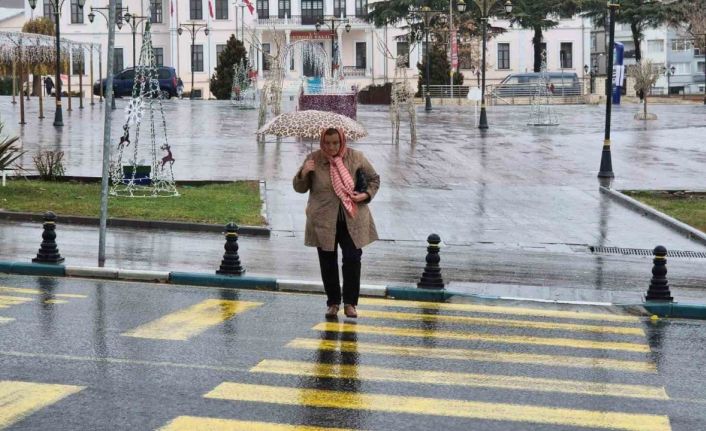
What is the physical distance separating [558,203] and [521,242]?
16.8 feet

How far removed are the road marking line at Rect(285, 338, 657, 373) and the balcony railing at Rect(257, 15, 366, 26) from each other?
82.6 metres

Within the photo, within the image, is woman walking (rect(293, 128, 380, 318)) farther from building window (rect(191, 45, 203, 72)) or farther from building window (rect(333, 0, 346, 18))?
building window (rect(333, 0, 346, 18))

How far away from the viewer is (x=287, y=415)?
7.90 meters

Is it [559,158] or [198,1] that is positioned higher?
[198,1]

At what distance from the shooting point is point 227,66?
75188 millimetres

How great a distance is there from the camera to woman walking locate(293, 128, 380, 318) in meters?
11.1

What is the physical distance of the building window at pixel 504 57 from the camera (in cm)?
9350

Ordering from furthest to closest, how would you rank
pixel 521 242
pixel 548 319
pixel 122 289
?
pixel 521 242 < pixel 122 289 < pixel 548 319

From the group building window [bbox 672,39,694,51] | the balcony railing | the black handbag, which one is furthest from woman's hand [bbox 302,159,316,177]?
building window [bbox 672,39,694,51]

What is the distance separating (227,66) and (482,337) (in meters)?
65.8

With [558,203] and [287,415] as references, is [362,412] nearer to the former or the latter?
[287,415]

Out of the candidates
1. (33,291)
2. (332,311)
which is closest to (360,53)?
(33,291)

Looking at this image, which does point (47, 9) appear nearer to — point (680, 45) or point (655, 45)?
point (655, 45)

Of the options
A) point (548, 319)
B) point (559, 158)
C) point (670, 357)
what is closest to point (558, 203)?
point (559, 158)
